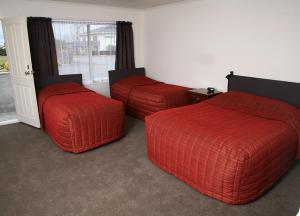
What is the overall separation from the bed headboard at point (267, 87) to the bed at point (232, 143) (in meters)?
0.01

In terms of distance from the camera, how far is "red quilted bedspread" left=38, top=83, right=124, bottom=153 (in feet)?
9.73

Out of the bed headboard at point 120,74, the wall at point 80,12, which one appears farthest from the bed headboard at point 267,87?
the wall at point 80,12

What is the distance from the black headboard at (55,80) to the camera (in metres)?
4.19

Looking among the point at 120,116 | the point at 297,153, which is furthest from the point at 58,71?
the point at 297,153

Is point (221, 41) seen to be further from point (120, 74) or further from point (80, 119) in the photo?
point (80, 119)

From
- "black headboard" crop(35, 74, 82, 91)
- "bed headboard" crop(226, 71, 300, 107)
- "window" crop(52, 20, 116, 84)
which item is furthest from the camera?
"window" crop(52, 20, 116, 84)

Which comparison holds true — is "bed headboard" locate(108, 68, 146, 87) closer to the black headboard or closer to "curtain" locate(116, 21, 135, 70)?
"curtain" locate(116, 21, 135, 70)

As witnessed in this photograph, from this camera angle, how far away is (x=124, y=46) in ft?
17.2

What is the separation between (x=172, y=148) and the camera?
2436 mm

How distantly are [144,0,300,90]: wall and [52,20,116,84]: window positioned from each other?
39.3 inches

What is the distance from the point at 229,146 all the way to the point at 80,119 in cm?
194

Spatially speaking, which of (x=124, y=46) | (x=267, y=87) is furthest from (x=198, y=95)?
(x=124, y=46)

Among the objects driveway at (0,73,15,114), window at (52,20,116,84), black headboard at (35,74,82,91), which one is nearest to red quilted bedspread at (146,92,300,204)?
black headboard at (35,74,82,91)

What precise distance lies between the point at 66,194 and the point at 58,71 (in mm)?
2942
